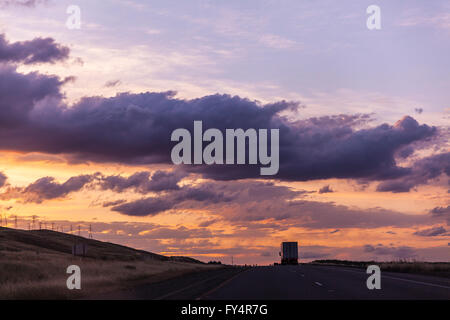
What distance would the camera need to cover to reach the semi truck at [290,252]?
87300mm

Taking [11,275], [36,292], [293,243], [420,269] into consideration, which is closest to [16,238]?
[293,243]

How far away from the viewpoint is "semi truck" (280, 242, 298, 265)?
87300 millimetres

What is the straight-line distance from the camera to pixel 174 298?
71.7 feet

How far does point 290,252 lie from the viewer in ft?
287
